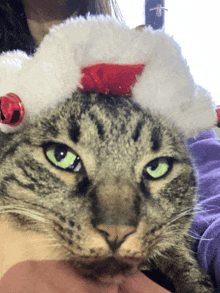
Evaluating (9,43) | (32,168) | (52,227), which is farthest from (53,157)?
(9,43)

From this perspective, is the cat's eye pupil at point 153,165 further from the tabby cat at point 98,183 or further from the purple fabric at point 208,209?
the purple fabric at point 208,209

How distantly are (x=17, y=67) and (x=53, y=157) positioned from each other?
0.21 meters

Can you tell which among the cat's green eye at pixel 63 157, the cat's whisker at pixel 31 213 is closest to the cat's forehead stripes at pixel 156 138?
the cat's green eye at pixel 63 157

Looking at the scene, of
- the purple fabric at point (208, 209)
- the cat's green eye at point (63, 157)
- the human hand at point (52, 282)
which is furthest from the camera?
the purple fabric at point (208, 209)

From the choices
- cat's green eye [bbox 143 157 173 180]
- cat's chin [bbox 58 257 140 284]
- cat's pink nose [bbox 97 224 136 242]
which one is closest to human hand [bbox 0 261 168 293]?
cat's chin [bbox 58 257 140 284]

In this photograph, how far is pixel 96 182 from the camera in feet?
1.68

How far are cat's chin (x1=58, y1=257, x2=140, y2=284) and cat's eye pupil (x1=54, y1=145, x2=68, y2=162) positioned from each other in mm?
213

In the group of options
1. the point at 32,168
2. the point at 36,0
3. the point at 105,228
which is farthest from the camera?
the point at 36,0

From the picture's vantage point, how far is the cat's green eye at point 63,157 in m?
0.55

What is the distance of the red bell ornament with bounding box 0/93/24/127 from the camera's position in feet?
1.51

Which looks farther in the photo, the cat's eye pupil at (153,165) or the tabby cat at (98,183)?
the cat's eye pupil at (153,165)

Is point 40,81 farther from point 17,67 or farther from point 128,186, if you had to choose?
point 128,186

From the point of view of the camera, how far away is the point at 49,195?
0.51m

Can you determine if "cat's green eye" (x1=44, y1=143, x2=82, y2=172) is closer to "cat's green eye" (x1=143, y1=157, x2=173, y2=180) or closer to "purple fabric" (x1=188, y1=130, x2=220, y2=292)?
"cat's green eye" (x1=143, y1=157, x2=173, y2=180)
